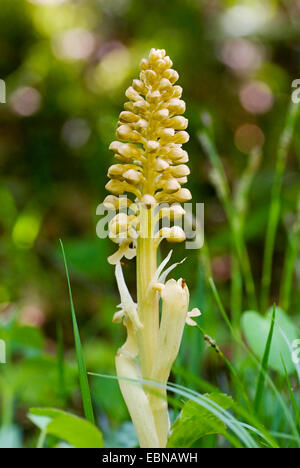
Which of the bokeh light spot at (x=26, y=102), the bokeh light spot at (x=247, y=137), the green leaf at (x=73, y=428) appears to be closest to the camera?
the green leaf at (x=73, y=428)

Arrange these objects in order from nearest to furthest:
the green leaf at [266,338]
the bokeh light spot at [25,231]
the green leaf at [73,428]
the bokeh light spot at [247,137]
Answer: the green leaf at [73,428] → the green leaf at [266,338] → the bokeh light spot at [25,231] → the bokeh light spot at [247,137]

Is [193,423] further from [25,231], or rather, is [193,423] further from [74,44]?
[74,44]

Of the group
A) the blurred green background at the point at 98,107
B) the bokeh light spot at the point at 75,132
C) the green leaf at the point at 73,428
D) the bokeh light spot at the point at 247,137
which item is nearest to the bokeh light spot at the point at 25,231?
the blurred green background at the point at 98,107

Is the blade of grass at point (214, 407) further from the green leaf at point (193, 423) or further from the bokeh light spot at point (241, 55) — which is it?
the bokeh light spot at point (241, 55)

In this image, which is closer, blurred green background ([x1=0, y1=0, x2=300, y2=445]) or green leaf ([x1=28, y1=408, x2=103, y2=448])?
green leaf ([x1=28, y1=408, x2=103, y2=448])

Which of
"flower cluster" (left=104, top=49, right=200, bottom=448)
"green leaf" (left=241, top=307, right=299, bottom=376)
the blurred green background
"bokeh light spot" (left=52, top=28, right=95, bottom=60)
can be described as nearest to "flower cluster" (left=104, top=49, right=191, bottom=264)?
"flower cluster" (left=104, top=49, right=200, bottom=448)

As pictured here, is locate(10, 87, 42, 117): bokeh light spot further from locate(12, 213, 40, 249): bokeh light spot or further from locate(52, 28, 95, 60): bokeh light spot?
locate(12, 213, 40, 249): bokeh light spot
